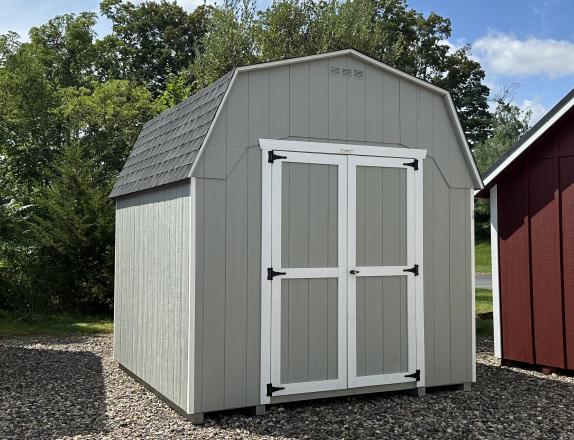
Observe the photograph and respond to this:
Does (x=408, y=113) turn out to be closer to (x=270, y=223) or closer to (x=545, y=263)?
(x=270, y=223)

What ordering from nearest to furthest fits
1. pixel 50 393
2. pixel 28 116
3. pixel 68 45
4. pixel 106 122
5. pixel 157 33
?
1. pixel 50 393
2. pixel 28 116
3. pixel 106 122
4. pixel 68 45
5. pixel 157 33

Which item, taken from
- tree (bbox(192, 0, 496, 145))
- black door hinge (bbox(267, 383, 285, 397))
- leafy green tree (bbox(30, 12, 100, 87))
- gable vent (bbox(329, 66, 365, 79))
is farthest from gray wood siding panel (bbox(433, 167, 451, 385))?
leafy green tree (bbox(30, 12, 100, 87))

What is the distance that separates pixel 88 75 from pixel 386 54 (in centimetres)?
1025

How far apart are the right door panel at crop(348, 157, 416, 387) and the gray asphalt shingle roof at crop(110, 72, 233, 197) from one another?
4.46 ft

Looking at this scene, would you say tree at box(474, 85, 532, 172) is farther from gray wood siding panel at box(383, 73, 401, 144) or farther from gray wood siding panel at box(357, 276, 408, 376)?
gray wood siding panel at box(357, 276, 408, 376)

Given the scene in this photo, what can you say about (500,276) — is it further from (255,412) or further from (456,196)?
(255,412)

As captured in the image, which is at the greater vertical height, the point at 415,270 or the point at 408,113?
the point at 408,113

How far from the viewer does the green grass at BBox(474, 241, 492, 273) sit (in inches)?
977

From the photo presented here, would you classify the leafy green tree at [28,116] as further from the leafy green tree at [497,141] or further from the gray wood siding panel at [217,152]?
the leafy green tree at [497,141]

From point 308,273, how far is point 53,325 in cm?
724

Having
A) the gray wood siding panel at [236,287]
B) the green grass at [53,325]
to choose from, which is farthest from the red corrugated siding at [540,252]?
the green grass at [53,325]

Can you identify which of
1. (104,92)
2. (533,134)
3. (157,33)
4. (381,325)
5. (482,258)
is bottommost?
(381,325)

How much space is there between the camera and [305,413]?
5.50 meters

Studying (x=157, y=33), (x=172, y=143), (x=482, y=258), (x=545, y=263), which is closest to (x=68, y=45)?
(x=157, y=33)
